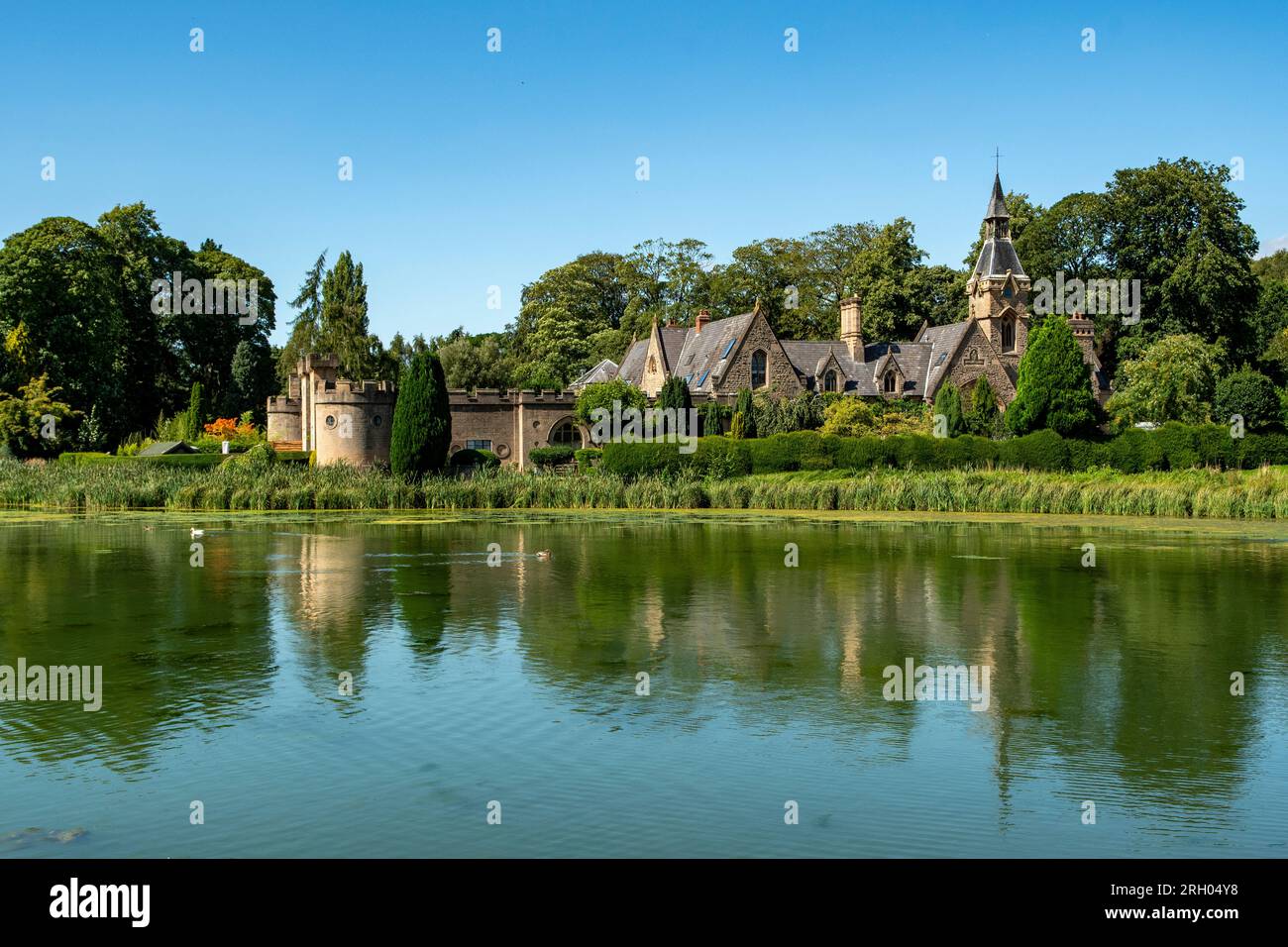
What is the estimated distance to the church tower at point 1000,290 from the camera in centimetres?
6450

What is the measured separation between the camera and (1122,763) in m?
8.93

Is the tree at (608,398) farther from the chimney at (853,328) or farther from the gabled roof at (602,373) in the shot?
the chimney at (853,328)

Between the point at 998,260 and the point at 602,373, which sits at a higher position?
the point at 998,260

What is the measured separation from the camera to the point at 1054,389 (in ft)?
150

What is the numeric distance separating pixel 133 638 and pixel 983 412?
4729 cm

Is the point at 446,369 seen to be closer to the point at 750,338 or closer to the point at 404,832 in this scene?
the point at 750,338

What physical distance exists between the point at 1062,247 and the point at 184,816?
235 feet

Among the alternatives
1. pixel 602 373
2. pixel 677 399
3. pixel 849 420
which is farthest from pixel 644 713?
pixel 602 373

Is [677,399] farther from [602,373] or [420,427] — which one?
[602,373]

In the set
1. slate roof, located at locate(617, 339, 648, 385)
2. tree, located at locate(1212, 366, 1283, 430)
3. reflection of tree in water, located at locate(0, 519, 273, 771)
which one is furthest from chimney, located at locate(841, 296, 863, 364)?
reflection of tree in water, located at locate(0, 519, 273, 771)
